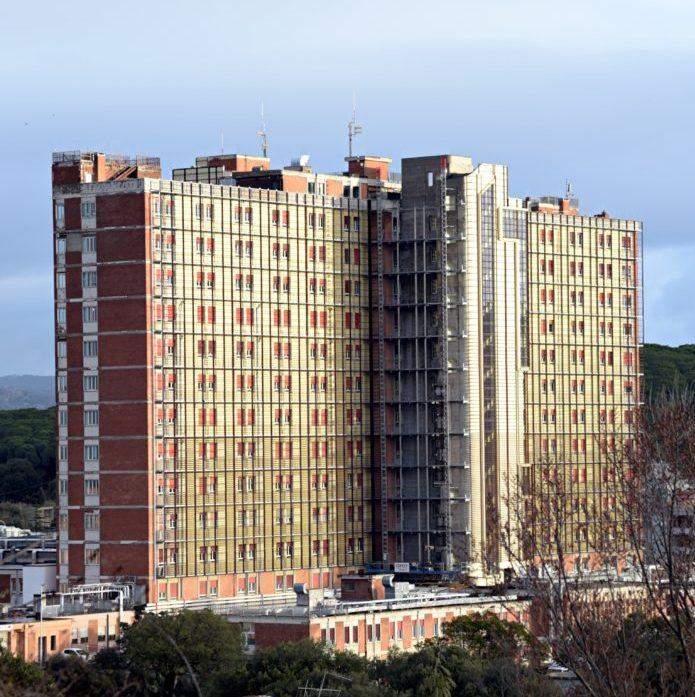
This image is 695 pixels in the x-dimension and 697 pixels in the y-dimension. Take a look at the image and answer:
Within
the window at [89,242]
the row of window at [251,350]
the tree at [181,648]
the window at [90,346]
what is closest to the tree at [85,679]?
the tree at [181,648]

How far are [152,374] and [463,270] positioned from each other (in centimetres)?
3092

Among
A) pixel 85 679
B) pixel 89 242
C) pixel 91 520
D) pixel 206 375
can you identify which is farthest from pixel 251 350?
pixel 85 679

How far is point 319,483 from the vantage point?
639 feet

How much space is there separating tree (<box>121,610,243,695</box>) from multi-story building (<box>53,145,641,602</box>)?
21541 mm

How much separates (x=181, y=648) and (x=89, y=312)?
127 ft

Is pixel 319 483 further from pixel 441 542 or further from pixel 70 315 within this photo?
pixel 70 315

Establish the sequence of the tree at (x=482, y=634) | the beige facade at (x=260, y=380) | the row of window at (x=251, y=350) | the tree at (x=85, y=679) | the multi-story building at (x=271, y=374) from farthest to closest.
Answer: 1. the beige facade at (x=260, y=380)
2. the row of window at (x=251, y=350)
3. the multi-story building at (x=271, y=374)
4. the tree at (x=482, y=634)
5. the tree at (x=85, y=679)

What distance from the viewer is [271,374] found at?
189 m

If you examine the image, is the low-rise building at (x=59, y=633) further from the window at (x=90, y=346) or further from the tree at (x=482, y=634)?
the tree at (x=482, y=634)

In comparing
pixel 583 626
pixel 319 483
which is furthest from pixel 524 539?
pixel 319 483

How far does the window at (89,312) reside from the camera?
180m

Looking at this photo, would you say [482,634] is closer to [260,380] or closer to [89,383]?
[260,380]

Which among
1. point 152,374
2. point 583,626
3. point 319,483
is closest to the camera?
point 583,626

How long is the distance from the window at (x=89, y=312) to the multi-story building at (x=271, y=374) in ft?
0.64
